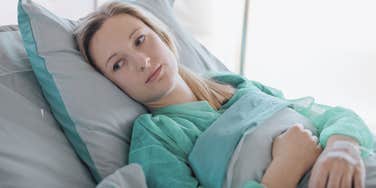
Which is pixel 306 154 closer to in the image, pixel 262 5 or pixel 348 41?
pixel 348 41

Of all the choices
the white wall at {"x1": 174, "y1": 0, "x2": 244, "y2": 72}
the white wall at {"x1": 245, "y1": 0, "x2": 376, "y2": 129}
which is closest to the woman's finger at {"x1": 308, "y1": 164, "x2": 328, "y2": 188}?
the white wall at {"x1": 245, "y1": 0, "x2": 376, "y2": 129}

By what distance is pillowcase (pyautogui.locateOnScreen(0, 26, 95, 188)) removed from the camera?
0.81 metres

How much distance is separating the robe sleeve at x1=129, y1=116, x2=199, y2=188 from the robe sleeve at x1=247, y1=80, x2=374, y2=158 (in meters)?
0.29

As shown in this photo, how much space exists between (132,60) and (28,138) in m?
0.28

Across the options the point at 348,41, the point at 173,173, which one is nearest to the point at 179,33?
the point at 173,173

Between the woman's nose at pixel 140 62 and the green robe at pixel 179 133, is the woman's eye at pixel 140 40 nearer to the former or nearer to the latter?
the woman's nose at pixel 140 62

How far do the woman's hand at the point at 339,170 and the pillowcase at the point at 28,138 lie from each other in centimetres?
43

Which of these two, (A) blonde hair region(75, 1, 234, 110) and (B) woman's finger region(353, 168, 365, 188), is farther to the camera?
(A) blonde hair region(75, 1, 234, 110)

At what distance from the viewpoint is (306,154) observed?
2.87 ft

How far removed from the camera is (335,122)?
98cm

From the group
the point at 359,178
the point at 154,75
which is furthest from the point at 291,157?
the point at 154,75

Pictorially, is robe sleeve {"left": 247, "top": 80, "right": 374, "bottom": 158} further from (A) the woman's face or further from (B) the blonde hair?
(A) the woman's face

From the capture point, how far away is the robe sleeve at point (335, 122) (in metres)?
0.91

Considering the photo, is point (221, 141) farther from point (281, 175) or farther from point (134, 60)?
point (134, 60)
